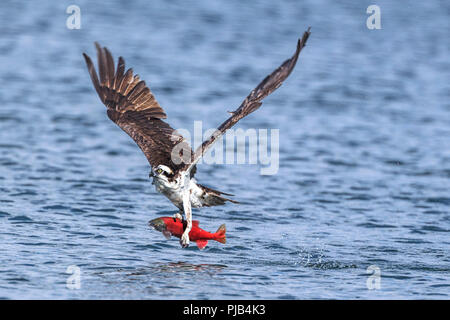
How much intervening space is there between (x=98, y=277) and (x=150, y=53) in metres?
16.4

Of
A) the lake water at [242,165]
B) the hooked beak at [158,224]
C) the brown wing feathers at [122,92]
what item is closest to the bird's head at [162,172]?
the hooked beak at [158,224]

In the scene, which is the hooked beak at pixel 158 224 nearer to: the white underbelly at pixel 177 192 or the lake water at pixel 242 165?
the white underbelly at pixel 177 192

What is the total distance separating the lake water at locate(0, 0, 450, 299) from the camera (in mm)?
11234

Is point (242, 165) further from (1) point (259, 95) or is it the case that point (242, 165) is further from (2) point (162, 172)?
(2) point (162, 172)

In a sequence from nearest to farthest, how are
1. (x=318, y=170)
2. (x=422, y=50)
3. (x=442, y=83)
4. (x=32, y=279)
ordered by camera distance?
(x=32, y=279), (x=318, y=170), (x=442, y=83), (x=422, y=50)

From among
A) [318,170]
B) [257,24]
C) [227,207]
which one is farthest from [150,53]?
[227,207]

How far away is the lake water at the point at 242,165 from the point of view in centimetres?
1123

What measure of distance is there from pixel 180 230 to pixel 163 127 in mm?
1647

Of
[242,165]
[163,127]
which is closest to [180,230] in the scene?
[163,127]

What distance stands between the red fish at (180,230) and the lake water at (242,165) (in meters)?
0.39

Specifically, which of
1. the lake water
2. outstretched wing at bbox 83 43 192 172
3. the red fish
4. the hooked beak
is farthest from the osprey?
the lake water

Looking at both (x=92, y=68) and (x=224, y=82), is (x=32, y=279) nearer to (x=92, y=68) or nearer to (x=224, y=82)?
(x=92, y=68)

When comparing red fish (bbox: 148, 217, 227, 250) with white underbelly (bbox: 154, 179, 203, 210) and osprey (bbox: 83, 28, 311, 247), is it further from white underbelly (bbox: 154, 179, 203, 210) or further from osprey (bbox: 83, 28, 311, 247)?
white underbelly (bbox: 154, 179, 203, 210)

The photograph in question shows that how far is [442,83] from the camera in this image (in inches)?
979
